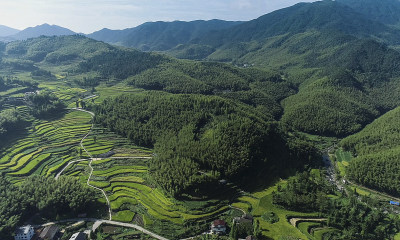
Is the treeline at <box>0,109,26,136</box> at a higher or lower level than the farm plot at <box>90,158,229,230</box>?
higher

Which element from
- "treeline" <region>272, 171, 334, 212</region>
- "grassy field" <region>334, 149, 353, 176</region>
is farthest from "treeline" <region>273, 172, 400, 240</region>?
"grassy field" <region>334, 149, 353, 176</region>

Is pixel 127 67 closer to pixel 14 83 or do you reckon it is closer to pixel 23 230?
pixel 14 83

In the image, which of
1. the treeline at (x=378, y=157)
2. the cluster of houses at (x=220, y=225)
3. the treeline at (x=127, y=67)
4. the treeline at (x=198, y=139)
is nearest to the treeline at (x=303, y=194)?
the treeline at (x=198, y=139)

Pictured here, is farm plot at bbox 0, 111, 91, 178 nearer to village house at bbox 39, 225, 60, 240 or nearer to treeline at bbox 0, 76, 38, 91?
village house at bbox 39, 225, 60, 240

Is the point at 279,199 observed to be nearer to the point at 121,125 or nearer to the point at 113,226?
the point at 113,226

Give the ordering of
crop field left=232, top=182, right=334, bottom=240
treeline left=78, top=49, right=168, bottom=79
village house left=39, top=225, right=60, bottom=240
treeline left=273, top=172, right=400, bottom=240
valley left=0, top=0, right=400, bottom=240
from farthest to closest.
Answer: treeline left=78, top=49, right=168, bottom=79 < valley left=0, top=0, right=400, bottom=240 < treeline left=273, top=172, right=400, bottom=240 < crop field left=232, top=182, right=334, bottom=240 < village house left=39, top=225, right=60, bottom=240

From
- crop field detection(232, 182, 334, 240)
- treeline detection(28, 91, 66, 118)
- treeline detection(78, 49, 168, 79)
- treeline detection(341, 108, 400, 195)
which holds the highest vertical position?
treeline detection(78, 49, 168, 79)

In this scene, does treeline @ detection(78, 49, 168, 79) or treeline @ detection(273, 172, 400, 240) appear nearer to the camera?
treeline @ detection(273, 172, 400, 240)
